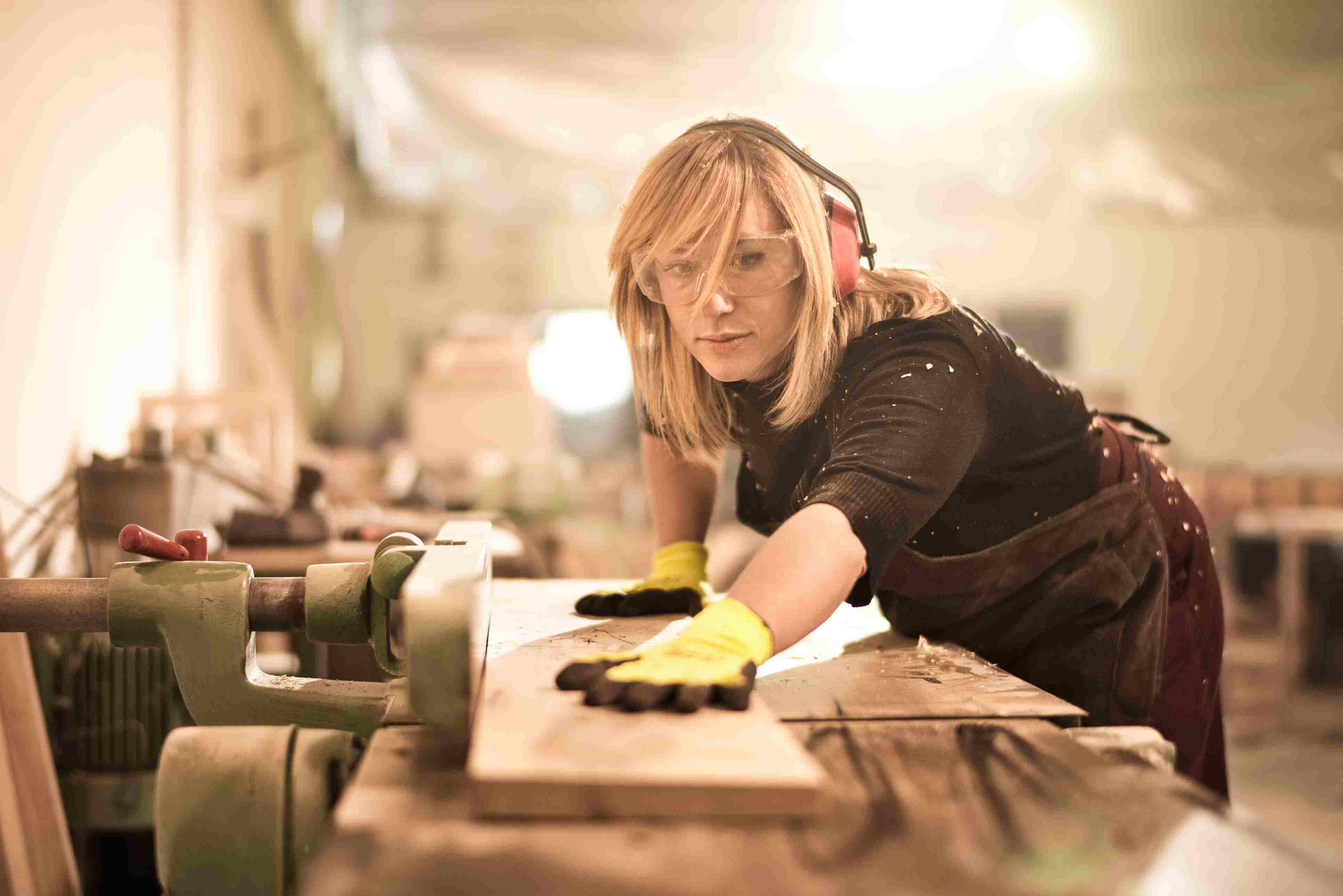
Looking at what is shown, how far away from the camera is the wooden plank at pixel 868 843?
74cm

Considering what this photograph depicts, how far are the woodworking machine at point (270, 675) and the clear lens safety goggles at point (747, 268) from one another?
44 cm

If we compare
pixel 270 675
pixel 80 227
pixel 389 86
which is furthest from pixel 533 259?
pixel 270 675

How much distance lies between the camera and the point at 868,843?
2.66ft

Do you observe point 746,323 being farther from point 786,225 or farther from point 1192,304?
point 1192,304

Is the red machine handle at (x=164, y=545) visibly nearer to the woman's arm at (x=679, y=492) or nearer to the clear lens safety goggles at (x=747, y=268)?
the clear lens safety goggles at (x=747, y=268)

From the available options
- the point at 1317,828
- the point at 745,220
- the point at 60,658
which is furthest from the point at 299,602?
the point at 1317,828

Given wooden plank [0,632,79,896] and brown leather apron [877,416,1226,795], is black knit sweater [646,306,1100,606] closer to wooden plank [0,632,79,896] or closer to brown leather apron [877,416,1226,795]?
brown leather apron [877,416,1226,795]

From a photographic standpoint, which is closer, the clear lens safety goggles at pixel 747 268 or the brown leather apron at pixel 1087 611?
the clear lens safety goggles at pixel 747 268

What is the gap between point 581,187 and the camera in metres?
7.56

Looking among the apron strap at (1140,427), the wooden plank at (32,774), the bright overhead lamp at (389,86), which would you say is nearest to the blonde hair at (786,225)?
the apron strap at (1140,427)

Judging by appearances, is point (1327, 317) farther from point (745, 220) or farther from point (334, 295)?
point (745, 220)

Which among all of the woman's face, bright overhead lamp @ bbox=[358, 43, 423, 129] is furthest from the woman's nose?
bright overhead lamp @ bbox=[358, 43, 423, 129]

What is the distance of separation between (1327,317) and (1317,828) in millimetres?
6955

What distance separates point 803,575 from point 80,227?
2532 millimetres
